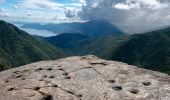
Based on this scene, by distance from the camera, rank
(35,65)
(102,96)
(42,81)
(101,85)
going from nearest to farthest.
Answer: (102,96), (101,85), (42,81), (35,65)

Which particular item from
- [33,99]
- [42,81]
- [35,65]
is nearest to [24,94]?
[33,99]

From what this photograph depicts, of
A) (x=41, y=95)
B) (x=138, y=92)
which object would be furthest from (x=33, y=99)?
(x=138, y=92)

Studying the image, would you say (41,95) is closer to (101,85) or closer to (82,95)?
(82,95)

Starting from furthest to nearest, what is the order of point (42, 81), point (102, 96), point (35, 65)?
point (35, 65)
point (42, 81)
point (102, 96)

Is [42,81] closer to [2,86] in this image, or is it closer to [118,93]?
[2,86]

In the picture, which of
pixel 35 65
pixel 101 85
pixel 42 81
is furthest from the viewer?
pixel 35 65

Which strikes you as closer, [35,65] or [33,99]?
[33,99]
